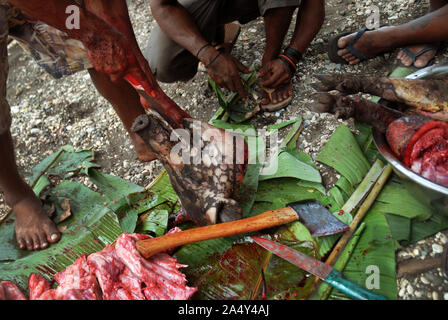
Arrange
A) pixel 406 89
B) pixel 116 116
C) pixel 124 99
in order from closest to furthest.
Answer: pixel 406 89 → pixel 124 99 → pixel 116 116

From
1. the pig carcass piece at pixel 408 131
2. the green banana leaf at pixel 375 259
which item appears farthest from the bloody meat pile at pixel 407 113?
the green banana leaf at pixel 375 259

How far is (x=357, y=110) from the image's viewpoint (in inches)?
70.4

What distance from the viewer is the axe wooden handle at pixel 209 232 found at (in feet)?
5.32

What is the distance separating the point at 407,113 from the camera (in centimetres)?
191

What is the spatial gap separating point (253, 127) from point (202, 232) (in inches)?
45.0

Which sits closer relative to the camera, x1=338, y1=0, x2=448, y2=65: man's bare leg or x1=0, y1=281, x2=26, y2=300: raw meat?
x1=0, y1=281, x2=26, y2=300: raw meat

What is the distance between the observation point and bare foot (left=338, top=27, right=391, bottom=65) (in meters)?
2.54

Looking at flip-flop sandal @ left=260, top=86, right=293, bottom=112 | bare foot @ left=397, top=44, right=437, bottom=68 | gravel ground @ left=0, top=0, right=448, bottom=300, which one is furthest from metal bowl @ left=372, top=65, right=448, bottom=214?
bare foot @ left=397, top=44, right=437, bottom=68

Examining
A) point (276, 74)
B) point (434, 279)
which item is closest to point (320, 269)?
point (434, 279)

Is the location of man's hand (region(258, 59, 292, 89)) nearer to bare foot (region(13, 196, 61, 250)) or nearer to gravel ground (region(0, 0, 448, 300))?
gravel ground (region(0, 0, 448, 300))

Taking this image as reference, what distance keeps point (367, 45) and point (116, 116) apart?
2.22m

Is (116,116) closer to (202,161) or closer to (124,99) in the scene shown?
(124,99)

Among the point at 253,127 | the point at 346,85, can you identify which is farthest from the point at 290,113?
the point at 346,85

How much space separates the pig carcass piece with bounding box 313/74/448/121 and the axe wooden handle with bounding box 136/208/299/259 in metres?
0.81
